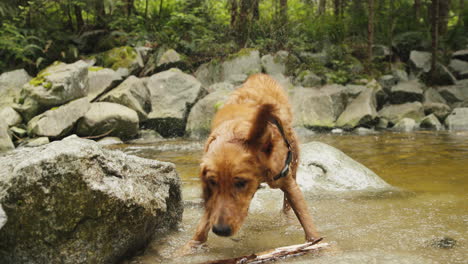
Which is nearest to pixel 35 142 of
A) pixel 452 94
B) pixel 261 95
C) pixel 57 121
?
pixel 57 121

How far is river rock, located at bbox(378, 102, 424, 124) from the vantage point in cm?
1474

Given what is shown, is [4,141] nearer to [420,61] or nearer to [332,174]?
[332,174]

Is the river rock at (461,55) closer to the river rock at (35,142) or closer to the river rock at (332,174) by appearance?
the river rock at (332,174)

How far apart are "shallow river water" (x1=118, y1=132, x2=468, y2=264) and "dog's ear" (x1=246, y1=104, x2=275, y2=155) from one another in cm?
92

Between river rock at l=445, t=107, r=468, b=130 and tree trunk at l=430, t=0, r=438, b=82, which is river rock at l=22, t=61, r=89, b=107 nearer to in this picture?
river rock at l=445, t=107, r=468, b=130

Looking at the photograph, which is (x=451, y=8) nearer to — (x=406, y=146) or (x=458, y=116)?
(x=458, y=116)

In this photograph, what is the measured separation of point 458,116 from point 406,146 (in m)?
Result: 5.68

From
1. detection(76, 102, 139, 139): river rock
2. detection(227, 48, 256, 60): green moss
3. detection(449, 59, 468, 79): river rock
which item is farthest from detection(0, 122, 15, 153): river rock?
detection(449, 59, 468, 79): river rock

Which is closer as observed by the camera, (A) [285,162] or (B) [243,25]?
(A) [285,162]

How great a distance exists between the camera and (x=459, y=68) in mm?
19391

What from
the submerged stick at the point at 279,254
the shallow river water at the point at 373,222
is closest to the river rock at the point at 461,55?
the shallow river water at the point at 373,222

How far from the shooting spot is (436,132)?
40.5 ft

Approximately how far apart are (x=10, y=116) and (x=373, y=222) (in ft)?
39.4

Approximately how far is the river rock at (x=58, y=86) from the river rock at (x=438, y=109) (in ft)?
42.9
